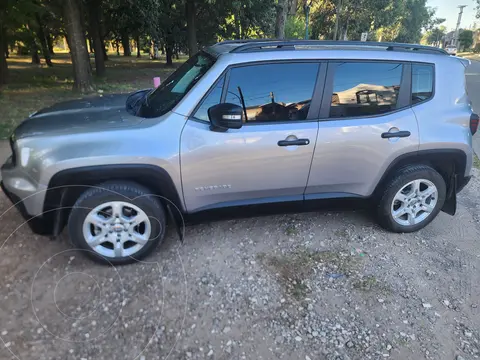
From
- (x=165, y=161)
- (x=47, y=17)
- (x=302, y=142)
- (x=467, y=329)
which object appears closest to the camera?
(x=467, y=329)

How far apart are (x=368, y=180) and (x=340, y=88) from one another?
0.90 meters

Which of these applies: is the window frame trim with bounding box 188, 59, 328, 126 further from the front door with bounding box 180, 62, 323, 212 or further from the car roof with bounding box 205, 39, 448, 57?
the car roof with bounding box 205, 39, 448, 57

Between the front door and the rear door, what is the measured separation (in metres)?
0.15

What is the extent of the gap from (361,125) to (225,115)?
128cm

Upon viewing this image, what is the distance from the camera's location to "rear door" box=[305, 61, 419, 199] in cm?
325

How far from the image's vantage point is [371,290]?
3002mm

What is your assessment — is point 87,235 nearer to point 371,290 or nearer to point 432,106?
point 371,290

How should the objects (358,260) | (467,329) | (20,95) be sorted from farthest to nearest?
(20,95) < (358,260) < (467,329)

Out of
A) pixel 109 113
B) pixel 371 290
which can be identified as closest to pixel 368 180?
pixel 371 290

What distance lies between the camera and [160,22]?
820 inches

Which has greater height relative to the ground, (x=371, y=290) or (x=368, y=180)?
(x=368, y=180)

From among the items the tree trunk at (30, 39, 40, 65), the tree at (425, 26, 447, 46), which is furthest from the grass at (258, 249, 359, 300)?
the tree at (425, 26, 447, 46)

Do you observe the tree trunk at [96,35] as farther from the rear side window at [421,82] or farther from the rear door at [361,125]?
the rear side window at [421,82]

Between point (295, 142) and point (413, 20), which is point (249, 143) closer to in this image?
point (295, 142)
